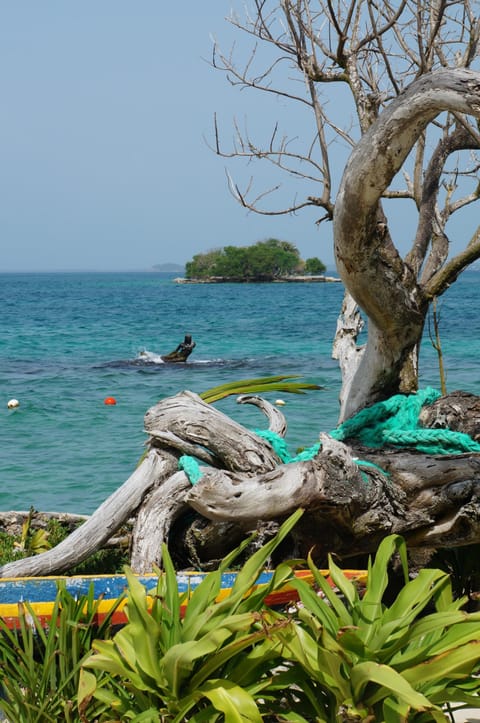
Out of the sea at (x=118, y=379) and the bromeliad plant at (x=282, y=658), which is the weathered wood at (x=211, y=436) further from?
the sea at (x=118, y=379)

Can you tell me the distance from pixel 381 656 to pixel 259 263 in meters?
100

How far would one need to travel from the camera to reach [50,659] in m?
3.39

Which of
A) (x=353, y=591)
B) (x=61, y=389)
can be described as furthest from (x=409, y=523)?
(x=61, y=389)

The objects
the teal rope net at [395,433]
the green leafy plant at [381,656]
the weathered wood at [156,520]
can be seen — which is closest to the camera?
the green leafy plant at [381,656]

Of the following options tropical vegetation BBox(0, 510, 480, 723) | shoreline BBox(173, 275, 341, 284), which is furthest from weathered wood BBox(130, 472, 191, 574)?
shoreline BBox(173, 275, 341, 284)

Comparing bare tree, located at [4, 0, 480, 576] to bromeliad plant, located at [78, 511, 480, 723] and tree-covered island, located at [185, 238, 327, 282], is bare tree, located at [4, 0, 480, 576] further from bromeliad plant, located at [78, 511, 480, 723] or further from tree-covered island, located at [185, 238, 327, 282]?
tree-covered island, located at [185, 238, 327, 282]

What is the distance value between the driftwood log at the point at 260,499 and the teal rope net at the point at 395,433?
0.08 metres

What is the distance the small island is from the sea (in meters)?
56.7

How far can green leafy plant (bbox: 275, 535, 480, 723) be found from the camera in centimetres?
295

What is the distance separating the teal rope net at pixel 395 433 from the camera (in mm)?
4656

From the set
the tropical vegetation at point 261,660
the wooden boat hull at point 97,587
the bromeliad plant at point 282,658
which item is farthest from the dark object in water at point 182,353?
the bromeliad plant at point 282,658

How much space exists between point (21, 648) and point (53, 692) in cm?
32

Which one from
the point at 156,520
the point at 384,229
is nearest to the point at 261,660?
the point at 156,520

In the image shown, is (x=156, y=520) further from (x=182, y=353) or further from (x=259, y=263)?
(x=259, y=263)
